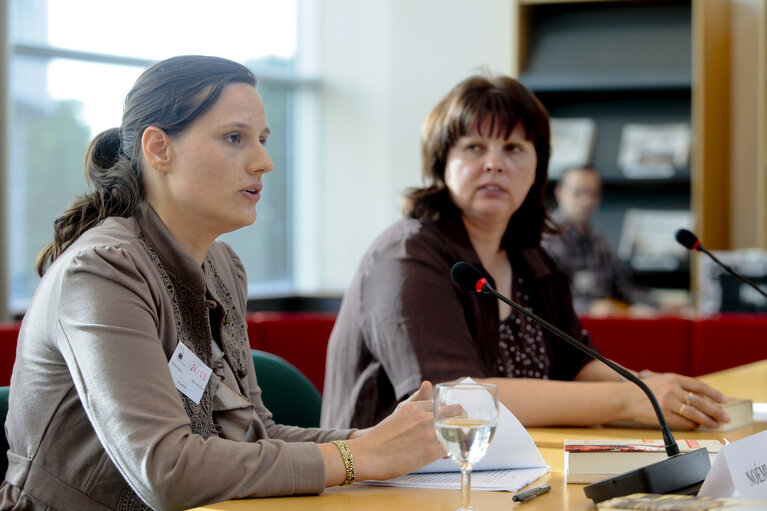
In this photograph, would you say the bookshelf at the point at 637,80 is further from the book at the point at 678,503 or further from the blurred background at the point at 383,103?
the book at the point at 678,503

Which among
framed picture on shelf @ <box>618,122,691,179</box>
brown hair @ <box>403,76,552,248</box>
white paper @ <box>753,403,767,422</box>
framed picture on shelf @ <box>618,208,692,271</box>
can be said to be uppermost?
framed picture on shelf @ <box>618,122,691,179</box>

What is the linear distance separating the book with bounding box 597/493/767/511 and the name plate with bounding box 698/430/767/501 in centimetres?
10

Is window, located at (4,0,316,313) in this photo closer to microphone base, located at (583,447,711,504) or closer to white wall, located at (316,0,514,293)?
white wall, located at (316,0,514,293)

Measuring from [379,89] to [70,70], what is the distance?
2032mm

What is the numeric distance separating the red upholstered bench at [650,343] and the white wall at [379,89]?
2.78 meters

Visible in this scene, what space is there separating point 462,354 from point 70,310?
31.8 inches

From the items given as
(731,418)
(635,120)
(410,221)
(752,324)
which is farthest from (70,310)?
(635,120)

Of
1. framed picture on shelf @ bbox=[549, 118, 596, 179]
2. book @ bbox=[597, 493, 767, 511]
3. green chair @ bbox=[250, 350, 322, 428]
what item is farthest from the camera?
framed picture on shelf @ bbox=[549, 118, 596, 179]

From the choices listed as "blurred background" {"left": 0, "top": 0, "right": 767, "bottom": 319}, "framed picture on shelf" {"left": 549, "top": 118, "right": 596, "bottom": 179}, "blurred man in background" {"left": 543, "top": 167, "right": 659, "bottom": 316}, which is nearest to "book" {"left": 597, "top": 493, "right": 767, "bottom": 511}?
"blurred background" {"left": 0, "top": 0, "right": 767, "bottom": 319}

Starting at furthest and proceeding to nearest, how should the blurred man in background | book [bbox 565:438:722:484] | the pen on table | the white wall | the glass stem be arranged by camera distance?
the white wall
the blurred man in background
book [bbox 565:438:722:484]
the pen on table
the glass stem

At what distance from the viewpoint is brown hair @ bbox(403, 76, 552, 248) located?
2.15m

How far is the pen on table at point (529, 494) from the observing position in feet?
3.98

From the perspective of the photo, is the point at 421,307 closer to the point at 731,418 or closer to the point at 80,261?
the point at 731,418

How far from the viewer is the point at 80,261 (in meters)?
1.30
